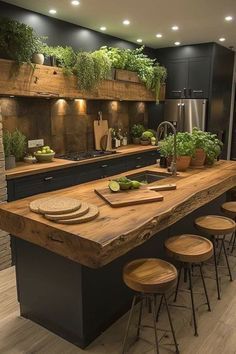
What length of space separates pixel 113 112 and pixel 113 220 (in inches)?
154

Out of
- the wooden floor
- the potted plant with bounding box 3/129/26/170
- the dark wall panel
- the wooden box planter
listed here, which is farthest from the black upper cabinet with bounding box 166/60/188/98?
the wooden floor

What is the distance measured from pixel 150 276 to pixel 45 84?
2750 mm

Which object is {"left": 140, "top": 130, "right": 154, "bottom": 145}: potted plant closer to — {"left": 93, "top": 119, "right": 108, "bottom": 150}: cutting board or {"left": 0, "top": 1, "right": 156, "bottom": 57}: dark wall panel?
{"left": 93, "top": 119, "right": 108, "bottom": 150}: cutting board

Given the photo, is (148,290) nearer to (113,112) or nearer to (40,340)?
(40,340)

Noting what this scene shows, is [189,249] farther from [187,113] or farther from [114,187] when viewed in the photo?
[187,113]

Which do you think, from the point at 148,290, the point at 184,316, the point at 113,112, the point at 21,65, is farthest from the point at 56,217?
the point at 113,112

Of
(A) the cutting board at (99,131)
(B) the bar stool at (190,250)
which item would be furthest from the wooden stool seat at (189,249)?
(A) the cutting board at (99,131)

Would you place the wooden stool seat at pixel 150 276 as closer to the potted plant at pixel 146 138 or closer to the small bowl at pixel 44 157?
the small bowl at pixel 44 157

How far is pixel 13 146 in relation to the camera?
383 cm

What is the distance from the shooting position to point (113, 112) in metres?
5.66

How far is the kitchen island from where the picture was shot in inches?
71.3

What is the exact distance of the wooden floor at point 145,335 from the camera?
7.23 ft

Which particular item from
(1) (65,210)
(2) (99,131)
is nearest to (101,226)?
(1) (65,210)

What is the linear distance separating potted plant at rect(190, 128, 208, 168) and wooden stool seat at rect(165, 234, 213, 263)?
1.27 metres
